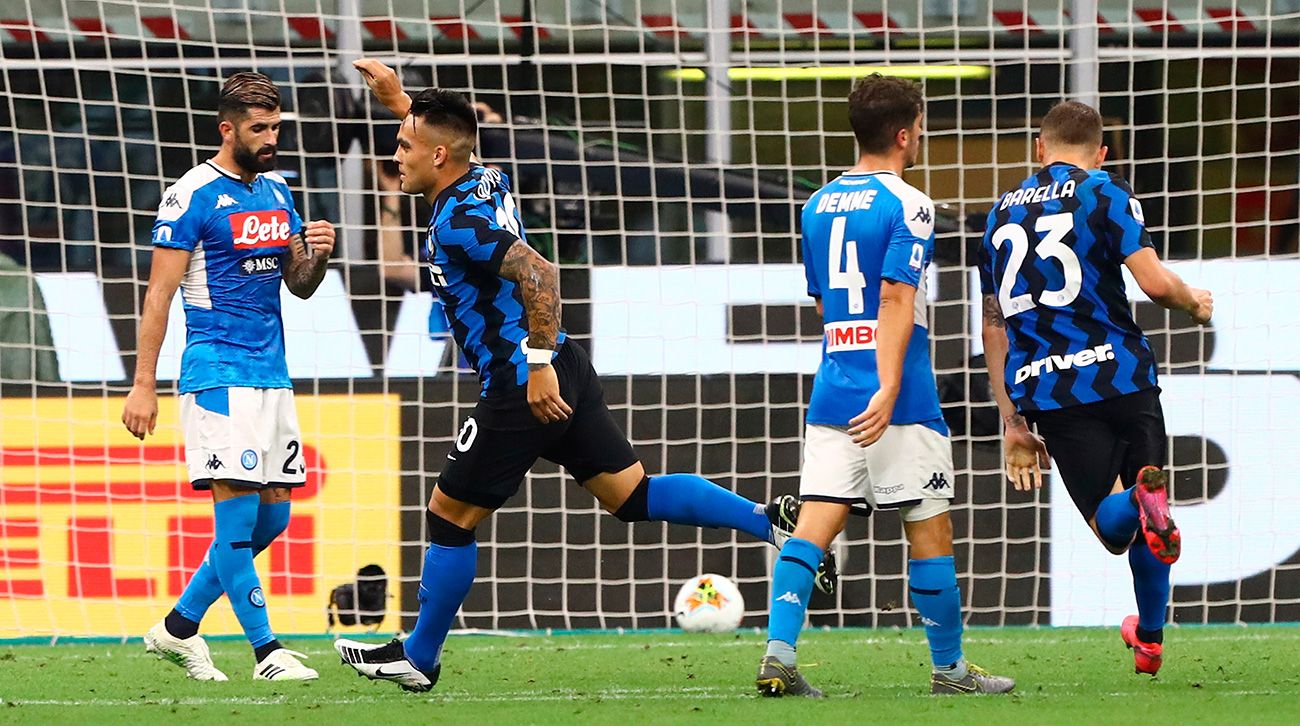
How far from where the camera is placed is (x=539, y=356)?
16.9 ft

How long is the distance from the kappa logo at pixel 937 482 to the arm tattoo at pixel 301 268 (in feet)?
7.63

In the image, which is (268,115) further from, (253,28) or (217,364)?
(253,28)

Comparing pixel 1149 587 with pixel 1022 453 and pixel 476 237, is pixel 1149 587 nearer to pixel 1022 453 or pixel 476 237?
pixel 1022 453

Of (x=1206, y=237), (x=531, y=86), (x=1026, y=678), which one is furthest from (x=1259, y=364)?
(x=531, y=86)

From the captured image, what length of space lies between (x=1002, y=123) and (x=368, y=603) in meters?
3.86

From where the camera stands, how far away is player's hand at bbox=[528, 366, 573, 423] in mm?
5137

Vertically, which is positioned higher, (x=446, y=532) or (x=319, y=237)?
(x=319, y=237)

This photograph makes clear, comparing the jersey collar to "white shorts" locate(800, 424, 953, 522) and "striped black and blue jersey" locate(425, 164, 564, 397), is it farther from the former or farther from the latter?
"white shorts" locate(800, 424, 953, 522)

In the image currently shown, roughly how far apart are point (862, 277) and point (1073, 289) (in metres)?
0.74

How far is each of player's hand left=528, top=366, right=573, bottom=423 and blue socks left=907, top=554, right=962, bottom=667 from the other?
1.09m

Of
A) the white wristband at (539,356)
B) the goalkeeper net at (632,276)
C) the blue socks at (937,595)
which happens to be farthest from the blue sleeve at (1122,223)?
the goalkeeper net at (632,276)

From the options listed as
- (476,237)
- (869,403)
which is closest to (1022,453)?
(869,403)

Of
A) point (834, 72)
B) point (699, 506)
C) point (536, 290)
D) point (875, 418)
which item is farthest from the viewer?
point (834, 72)

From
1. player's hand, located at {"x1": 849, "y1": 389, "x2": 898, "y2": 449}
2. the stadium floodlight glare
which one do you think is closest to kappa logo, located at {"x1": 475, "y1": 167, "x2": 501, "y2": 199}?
player's hand, located at {"x1": 849, "y1": 389, "x2": 898, "y2": 449}
